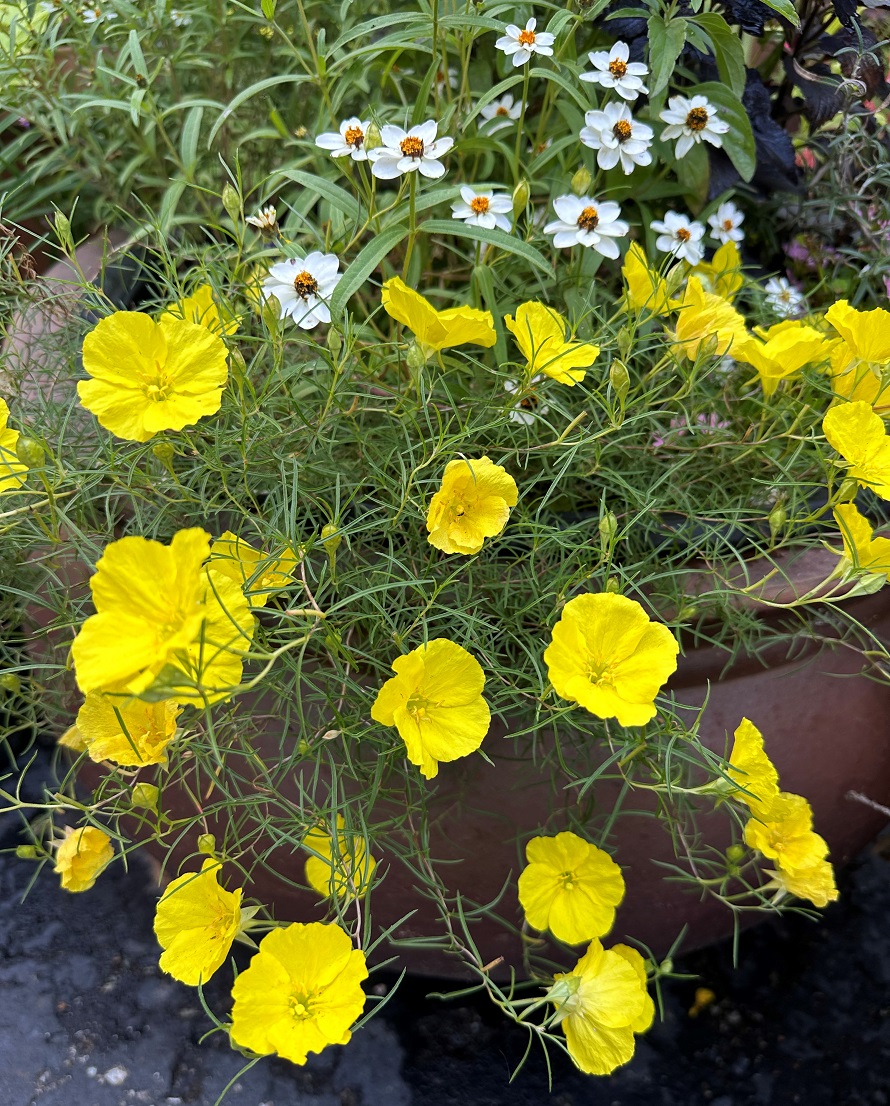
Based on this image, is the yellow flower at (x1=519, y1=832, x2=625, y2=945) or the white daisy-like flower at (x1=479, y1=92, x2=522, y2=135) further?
the white daisy-like flower at (x1=479, y1=92, x2=522, y2=135)

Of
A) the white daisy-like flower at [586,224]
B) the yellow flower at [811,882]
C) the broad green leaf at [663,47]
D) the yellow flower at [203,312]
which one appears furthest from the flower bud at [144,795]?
the broad green leaf at [663,47]

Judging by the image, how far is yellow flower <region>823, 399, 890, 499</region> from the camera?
2.48ft

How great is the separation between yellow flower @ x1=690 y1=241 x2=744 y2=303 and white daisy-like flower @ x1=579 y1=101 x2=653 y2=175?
0.46 feet

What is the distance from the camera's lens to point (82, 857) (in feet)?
2.72

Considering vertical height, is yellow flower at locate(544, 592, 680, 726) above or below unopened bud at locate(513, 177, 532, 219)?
below

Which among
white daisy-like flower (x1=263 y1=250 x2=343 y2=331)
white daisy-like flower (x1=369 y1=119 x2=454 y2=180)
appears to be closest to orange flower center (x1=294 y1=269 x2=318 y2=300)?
white daisy-like flower (x1=263 y1=250 x2=343 y2=331)

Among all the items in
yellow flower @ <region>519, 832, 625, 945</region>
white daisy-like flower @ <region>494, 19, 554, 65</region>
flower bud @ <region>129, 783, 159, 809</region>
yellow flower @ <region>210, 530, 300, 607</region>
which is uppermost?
white daisy-like flower @ <region>494, 19, 554, 65</region>

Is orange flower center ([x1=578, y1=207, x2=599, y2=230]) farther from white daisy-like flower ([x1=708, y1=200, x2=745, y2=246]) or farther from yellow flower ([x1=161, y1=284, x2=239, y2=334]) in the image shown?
yellow flower ([x1=161, y1=284, x2=239, y2=334])

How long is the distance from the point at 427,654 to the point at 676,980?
0.65 meters

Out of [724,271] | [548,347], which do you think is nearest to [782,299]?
[724,271]

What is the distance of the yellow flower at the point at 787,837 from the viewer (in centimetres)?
78

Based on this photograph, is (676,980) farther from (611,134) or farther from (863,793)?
(611,134)

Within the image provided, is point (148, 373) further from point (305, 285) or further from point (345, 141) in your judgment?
point (345, 141)

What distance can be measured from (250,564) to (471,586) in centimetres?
20
